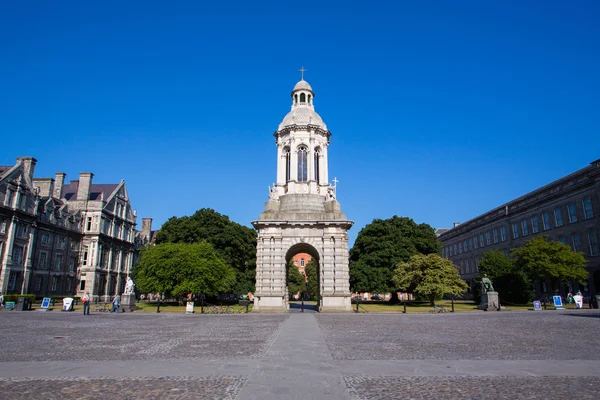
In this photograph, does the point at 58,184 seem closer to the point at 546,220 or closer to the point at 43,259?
the point at 43,259

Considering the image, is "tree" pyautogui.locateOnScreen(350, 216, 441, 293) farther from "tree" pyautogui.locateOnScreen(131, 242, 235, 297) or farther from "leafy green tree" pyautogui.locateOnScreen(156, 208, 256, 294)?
"tree" pyautogui.locateOnScreen(131, 242, 235, 297)

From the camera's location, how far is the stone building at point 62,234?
52.1 meters

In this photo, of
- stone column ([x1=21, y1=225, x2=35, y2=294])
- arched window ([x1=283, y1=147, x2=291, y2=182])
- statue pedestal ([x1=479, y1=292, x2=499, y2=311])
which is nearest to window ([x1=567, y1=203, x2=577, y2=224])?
statue pedestal ([x1=479, y1=292, x2=499, y2=311])

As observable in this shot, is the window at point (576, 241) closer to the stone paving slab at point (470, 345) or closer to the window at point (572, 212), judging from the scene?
the window at point (572, 212)

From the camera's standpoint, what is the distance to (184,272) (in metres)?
43.8

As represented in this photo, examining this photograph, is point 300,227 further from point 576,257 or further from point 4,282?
point 4,282

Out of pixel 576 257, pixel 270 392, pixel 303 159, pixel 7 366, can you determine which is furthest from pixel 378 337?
pixel 576 257

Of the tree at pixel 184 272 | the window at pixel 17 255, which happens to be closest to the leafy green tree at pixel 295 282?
the tree at pixel 184 272

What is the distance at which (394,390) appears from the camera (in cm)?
751

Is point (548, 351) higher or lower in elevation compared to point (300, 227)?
lower

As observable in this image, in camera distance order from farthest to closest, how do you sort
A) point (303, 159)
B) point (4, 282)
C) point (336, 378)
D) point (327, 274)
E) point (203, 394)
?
point (4, 282)
point (303, 159)
point (327, 274)
point (336, 378)
point (203, 394)

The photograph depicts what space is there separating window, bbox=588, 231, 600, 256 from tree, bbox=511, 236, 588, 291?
513 centimetres

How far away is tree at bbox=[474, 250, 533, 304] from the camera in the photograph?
155ft

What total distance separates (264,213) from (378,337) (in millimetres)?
22680
